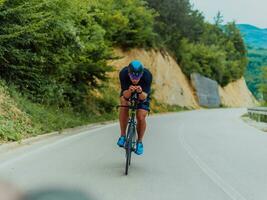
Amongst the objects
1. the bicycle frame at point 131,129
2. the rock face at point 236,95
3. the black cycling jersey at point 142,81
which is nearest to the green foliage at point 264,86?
the rock face at point 236,95

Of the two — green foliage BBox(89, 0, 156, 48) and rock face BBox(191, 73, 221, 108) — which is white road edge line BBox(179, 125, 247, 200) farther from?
rock face BBox(191, 73, 221, 108)

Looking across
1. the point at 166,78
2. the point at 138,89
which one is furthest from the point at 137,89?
the point at 166,78

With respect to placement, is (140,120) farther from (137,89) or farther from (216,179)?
(216,179)

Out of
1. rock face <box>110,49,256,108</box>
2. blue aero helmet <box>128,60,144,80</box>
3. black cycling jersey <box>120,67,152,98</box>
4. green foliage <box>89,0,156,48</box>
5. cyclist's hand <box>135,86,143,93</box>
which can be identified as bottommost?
rock face <box>110,49,256,108</box>

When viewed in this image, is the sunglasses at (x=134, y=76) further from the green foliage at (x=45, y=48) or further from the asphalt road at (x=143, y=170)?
the green foliage at (x=45, y=48)

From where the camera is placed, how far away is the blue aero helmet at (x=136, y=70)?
9.27 metres

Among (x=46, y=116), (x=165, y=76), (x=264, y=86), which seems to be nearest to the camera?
(x=46, y=116)

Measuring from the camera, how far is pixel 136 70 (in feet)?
30.7

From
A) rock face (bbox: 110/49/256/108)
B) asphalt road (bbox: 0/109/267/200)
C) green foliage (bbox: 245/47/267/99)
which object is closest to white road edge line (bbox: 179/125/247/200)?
asphalt road (bbox: 0/109/267/200)

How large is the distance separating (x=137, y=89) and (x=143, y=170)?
176 cm

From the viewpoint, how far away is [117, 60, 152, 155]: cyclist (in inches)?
370

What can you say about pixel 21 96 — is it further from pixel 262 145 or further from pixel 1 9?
pixel 262 145

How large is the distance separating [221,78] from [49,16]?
66.2 metres

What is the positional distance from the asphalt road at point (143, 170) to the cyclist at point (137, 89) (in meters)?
0.89
